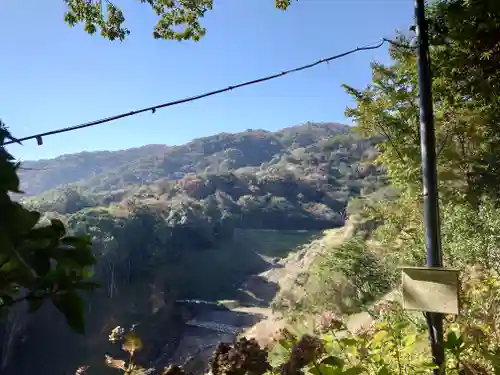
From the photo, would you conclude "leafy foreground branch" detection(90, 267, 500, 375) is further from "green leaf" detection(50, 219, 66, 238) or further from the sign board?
"green leaf" detection(50, 219, 66, 238)

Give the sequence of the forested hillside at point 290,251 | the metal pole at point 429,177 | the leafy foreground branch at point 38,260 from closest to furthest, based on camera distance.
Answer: the leafy foreground branch at point 38,260, the forested hillside at point 290,251, the metal pole at point 429,177

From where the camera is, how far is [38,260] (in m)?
0.54

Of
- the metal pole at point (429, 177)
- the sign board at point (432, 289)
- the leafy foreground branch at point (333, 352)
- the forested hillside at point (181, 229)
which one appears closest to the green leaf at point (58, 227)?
the forested hillside at point (181, 229)

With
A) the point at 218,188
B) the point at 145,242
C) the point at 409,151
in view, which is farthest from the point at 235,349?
the point at 218,188

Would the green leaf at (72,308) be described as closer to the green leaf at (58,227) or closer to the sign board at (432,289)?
the green leaf at (58,227)

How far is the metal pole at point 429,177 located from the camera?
4.35 ft

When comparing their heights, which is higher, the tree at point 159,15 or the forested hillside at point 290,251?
the tree at point 159,15

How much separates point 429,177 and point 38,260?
1.26 m

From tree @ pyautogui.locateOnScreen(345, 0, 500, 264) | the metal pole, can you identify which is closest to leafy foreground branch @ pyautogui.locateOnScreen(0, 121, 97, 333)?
the metal pole

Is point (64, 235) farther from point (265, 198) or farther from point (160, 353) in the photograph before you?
point (265, 198)

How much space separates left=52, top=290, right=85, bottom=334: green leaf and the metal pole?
117cm

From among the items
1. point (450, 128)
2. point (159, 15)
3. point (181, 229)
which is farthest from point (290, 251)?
point (159, 15)

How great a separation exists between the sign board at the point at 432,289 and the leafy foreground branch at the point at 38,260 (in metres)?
1.01

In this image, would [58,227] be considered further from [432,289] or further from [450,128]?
[450,128]
